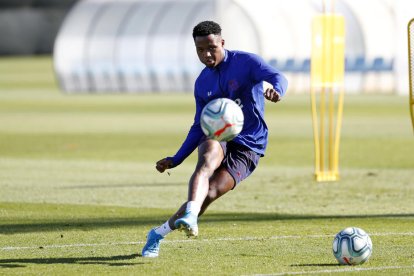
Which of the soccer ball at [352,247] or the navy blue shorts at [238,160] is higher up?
the navy blue shorts at [238,160]

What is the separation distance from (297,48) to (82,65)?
10.8 metres

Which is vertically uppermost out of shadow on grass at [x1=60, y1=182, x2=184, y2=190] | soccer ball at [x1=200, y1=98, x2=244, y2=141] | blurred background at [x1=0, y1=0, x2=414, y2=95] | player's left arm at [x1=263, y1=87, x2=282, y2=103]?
blurred background at [x1=0, y1=0, x2=414, y2=95]

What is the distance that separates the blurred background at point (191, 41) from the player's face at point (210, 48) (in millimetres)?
47495

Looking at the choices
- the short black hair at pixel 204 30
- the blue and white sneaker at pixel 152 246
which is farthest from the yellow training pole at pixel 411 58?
the blue and white sneaker at pixel 152 246

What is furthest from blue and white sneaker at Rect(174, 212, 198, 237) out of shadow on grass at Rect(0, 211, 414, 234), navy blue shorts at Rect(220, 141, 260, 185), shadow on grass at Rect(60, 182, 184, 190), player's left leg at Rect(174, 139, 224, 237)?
shadow on grass at Rect(60, 182, 184, 190)

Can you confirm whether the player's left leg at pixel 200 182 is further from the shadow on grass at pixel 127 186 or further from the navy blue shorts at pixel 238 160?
the shadow on grass at pixel 127 186

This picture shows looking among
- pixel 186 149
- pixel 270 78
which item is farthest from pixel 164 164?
pixel 270 78

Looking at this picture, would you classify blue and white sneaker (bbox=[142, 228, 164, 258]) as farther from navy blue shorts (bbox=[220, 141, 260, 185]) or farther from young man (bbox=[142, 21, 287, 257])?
navy blue shorts (bbox=[220, 141, 260, 185])

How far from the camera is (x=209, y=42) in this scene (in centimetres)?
1103

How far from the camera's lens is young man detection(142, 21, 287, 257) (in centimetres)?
1092

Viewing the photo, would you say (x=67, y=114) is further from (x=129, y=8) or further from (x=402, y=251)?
(x=402, y=251)

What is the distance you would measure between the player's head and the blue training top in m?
A: 0.16

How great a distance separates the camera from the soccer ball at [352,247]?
10.3 meters

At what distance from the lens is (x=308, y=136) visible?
101 ft
